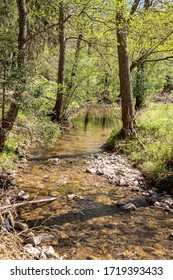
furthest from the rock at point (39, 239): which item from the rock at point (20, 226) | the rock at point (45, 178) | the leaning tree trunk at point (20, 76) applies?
the leaning tree trunk at point (20, 76)

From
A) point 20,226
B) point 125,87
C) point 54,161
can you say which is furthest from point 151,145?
point 20,226

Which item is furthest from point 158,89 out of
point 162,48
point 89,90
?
point 162,48

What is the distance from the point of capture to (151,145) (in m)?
8.81

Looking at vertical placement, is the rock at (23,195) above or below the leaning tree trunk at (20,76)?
below

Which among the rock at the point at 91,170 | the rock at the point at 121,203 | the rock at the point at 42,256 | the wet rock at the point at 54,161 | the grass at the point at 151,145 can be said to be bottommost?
the rock at the point at 42,256

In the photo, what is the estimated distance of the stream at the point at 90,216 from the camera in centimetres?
422

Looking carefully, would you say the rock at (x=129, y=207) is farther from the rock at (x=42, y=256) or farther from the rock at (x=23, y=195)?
the rock at (x=42, y=256)

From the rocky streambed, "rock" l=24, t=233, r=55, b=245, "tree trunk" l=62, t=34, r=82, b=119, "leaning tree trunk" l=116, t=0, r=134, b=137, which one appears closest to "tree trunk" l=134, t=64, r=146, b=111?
"tree trunk" l=62, t=34, r=82, b=119

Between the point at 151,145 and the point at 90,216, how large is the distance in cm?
436

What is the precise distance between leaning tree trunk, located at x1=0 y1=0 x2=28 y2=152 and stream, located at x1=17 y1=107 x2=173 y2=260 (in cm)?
141

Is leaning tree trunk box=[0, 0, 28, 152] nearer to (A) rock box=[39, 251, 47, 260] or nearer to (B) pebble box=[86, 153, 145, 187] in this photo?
(B) pebble box=[86, 153, 145, 187]

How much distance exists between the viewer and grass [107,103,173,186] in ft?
23.9

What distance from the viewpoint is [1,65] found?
20.2 ft

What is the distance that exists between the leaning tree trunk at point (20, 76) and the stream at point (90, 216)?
1.41 m
